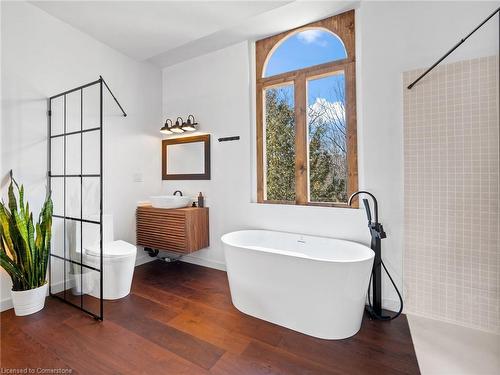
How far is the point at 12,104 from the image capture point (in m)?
2.18

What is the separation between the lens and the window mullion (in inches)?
106

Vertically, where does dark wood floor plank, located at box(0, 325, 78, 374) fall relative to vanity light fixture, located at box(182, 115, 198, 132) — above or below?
below

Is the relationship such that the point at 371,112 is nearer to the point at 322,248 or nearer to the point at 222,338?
the point at 322,248

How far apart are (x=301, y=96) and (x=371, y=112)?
0.78 m

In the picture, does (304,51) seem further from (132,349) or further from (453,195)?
(132,349)

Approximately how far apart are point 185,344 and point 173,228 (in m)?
1.45

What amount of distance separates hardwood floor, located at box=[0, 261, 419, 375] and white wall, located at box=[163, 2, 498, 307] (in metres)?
0.73

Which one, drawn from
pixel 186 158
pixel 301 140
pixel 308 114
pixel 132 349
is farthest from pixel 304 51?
pixel 132 349

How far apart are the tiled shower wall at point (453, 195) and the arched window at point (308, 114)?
56 centimetres

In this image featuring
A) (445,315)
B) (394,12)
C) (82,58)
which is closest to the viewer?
(445,315)

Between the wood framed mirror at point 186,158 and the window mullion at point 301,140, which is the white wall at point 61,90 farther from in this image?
the window mullion at point 301,140

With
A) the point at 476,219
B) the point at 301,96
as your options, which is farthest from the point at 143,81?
the point at 476,219

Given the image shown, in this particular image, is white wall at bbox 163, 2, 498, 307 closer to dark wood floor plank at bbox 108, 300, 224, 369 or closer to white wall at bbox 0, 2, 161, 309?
white wall at bbox 0, 2, 161, 309

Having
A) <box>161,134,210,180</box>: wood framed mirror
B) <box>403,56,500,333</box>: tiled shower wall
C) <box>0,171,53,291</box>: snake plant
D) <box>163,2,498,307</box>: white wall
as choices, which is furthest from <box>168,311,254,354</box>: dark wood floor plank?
<box>161,134,210,180</box>: wood framed mirror
